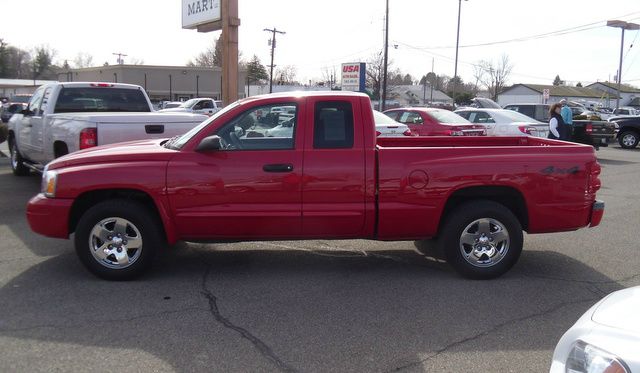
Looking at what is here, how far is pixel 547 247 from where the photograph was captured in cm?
687

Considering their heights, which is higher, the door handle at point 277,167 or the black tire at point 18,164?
the door handle at point 277,167

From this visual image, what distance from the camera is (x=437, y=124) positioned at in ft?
50.9

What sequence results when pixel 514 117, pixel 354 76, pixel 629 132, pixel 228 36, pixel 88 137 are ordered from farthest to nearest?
pixel 354 76
pixel 629 132
pixel 514 117
pixel 228 36
pixel 88 137

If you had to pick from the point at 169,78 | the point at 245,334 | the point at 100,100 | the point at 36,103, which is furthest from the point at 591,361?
the point at 169,78

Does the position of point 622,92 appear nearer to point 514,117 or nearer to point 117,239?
point 514,117

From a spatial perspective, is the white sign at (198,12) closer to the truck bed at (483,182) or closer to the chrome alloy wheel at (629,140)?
the truck bed at (483,182)

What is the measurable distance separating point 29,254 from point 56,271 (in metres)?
0.80

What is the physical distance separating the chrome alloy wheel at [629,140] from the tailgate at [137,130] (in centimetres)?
2036

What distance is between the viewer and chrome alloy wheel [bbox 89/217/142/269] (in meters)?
5.31

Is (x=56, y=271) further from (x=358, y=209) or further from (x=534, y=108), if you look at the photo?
(x=534, y=108)

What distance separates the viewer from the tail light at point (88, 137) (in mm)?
7570

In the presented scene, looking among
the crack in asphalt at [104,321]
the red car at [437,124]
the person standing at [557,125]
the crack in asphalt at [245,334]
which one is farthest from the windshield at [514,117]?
the crack in asphalt at [104,321]

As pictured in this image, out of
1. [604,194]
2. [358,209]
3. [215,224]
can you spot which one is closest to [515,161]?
[358,209]

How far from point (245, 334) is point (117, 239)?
1.87m
